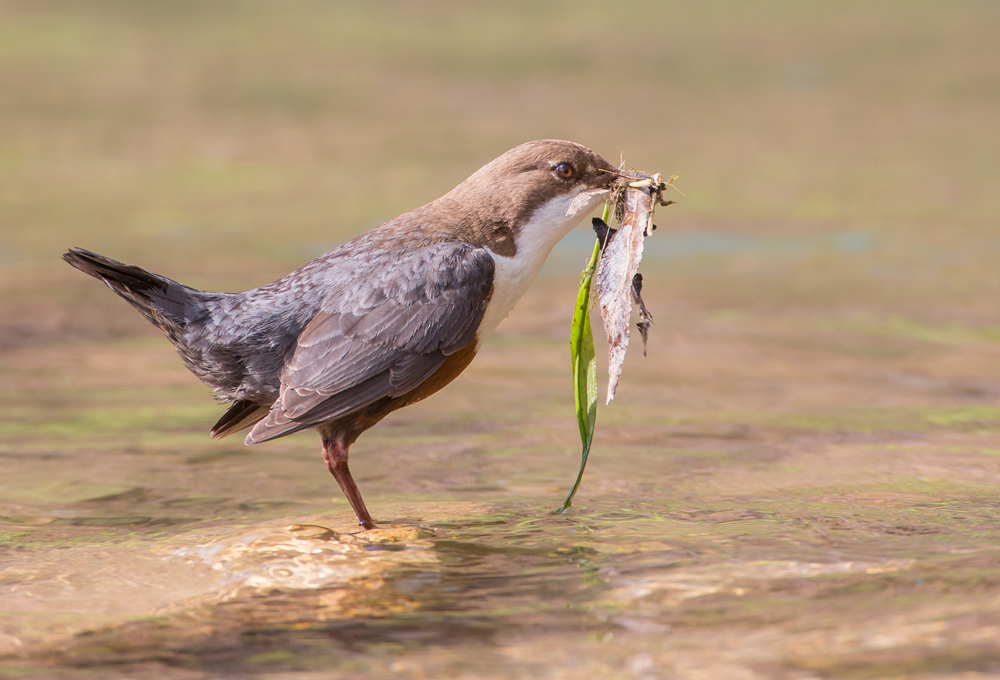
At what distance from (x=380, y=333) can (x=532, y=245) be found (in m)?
0.73

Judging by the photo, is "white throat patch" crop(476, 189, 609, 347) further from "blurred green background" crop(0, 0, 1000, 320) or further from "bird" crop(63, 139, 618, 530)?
"blurred green background" crop(0, 0, 1000, 320)

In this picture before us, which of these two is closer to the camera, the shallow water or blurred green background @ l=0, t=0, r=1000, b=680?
the shallow water

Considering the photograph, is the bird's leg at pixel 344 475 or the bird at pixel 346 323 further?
the bird's leg at pixel 344 475

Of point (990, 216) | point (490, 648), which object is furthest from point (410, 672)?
point (990, 216)

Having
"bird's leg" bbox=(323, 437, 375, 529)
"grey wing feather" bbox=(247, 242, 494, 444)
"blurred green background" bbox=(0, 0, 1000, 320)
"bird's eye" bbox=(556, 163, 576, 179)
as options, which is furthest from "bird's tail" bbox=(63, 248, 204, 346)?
"blurred green background" bbox=(0, 0, 1000, 320)

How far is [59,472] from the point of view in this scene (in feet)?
16.2

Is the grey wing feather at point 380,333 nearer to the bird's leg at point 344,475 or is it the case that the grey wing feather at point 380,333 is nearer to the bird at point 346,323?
the bird at point 346,323

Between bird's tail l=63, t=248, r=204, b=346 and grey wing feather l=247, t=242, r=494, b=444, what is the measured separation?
1.31ft

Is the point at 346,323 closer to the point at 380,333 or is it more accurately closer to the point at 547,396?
the point at 380,333

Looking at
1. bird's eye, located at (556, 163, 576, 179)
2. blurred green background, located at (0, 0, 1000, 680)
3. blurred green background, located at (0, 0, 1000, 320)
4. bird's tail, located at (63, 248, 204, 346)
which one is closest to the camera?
blurred green background, located at (0, 0, 1000, 680)

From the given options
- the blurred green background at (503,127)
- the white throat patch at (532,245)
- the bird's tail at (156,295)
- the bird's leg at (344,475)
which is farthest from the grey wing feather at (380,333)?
the blurred green background at (503,127)

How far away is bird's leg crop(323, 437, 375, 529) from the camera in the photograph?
421 cm

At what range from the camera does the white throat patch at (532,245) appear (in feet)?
14.3

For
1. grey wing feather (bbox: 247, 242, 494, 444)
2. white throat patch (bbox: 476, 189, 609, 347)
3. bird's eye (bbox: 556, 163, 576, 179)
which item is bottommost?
grey wing feather (bbox: 247, 242, 494, 444)
